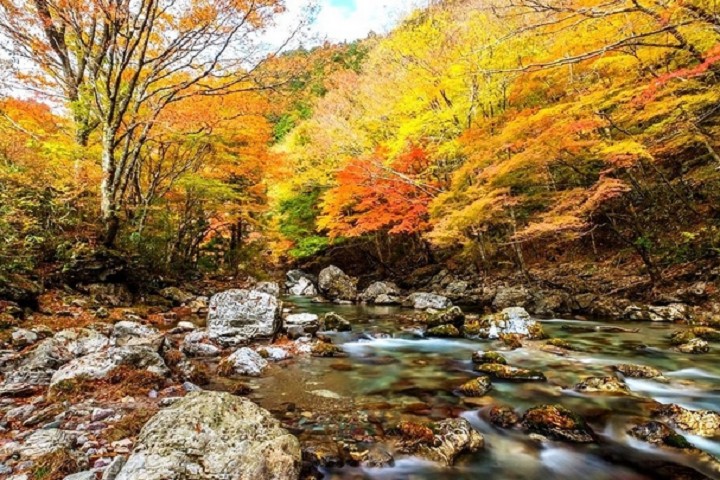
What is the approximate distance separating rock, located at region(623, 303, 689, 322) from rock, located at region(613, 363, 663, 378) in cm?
403

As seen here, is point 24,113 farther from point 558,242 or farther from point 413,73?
point 558,242

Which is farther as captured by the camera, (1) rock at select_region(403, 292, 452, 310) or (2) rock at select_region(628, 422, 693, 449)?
(1) rock at select_region(403, 292, 452, 310)

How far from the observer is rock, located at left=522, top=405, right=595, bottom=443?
414 cm

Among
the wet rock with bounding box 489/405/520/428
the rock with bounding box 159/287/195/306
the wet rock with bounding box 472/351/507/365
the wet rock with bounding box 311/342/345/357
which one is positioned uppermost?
the rock with bounding box 159/287/195/306

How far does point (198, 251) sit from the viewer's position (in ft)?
62.5

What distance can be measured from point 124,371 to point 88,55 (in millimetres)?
9120

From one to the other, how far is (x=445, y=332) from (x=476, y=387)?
12.6 feet

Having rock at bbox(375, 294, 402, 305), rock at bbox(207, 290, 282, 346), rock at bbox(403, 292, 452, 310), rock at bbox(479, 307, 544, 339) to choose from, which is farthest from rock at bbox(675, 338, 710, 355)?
rock at bbox(375, 294, 402, 305)

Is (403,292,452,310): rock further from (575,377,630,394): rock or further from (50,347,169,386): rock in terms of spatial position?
(50,347,169,386): rock

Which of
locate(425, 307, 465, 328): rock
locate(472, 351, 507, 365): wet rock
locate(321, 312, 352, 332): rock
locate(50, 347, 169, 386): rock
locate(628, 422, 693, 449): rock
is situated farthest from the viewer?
locate(321, 312, 352, 332): rock

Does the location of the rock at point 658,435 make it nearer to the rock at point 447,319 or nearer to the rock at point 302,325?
the rock at point 447,319

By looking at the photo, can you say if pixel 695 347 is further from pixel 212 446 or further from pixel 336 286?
pixel 336 286

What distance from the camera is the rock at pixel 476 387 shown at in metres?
5.43

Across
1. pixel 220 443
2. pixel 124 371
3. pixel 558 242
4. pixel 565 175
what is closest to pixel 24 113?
pixel 124 371
